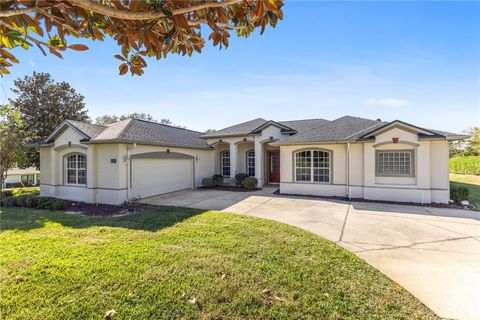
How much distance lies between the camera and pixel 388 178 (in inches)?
449

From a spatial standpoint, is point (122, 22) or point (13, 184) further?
point (13, 184)

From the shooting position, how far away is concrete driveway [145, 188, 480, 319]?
3812 millimetres

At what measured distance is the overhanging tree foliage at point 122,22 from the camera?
6.19 ft

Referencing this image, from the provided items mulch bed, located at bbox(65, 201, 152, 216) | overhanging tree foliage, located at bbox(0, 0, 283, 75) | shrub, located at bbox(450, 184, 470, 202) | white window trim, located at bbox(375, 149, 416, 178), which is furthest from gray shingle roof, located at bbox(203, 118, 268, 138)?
overhanging tree foliage, located at bbox(0, 0, 283, 75)

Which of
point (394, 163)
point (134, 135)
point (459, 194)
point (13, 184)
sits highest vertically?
point (134, 135)

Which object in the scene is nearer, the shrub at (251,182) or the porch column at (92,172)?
the porch column at (92,172)

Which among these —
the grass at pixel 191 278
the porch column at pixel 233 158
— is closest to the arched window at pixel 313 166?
the porch column at pixel 233 158

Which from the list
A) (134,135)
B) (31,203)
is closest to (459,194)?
(134,135)

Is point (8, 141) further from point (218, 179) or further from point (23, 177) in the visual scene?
point (23, 177)

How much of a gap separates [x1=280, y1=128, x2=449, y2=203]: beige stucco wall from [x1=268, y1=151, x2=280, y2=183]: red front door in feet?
17.1

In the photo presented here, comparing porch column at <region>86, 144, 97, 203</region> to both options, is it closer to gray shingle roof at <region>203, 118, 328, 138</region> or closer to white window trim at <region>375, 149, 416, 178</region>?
gray shingle roof at <region>203, 118, 328, 138</region>

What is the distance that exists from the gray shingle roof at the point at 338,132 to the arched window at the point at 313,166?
810mm

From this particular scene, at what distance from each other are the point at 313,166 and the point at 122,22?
12250 millimetres

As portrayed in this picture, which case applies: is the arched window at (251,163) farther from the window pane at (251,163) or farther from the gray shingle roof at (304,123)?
the gray shingle roof at (304,123)
